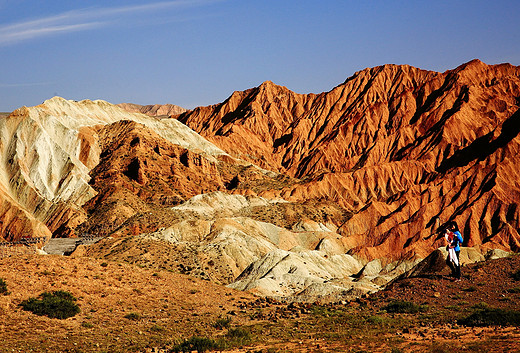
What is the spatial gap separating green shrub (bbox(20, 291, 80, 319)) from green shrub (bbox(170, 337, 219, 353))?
7441 mm

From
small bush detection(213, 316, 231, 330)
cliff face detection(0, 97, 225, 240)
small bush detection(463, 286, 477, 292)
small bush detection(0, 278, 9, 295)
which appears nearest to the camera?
small bush detection(213, 316, 231, 330)

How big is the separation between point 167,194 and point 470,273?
10011 centimetres

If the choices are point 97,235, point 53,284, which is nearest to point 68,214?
point 97,235

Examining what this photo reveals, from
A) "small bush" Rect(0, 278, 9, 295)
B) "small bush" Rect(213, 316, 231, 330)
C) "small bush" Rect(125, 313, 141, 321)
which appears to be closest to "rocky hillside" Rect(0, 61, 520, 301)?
"small bush" Rect(213, 316, 231, 330)

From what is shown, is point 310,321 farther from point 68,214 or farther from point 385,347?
point 68,214

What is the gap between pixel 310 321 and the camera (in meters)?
30.0

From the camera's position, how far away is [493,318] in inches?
952

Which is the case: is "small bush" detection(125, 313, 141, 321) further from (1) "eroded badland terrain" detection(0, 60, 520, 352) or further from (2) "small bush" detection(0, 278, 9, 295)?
(2) "small bush" detection(0, 278, 9, 295)

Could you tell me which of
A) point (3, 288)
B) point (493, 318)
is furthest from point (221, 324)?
point (493, 318)

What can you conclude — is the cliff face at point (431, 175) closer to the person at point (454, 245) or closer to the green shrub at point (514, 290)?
the person at point (454, 245)

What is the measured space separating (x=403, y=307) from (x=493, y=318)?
5443 mm

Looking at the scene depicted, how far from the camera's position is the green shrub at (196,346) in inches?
947

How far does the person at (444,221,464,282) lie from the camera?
28.5m

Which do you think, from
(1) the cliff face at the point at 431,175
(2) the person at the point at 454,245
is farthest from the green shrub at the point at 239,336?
(1) the cliff face at the point at 431,175
